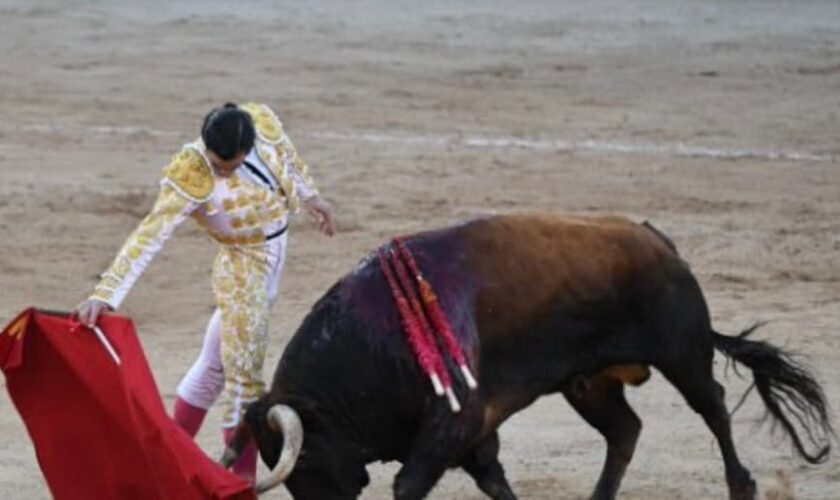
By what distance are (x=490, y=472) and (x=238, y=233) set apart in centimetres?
110

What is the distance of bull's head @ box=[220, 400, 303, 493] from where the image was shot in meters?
6.76

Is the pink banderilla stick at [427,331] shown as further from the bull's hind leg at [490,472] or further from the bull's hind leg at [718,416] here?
the bull's hind leg at [718,416]

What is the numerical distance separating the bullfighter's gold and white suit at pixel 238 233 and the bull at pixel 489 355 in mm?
366

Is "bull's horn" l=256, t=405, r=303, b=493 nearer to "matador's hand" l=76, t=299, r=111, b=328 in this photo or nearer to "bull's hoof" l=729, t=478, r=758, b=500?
"matador's hand" l=76, t=299, r=111, b=328

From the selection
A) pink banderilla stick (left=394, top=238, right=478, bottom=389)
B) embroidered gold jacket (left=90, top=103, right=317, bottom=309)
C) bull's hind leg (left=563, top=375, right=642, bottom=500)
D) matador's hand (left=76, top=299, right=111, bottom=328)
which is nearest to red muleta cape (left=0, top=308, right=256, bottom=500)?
matador's hand (left=76, top=299, right=111, bottom=328)

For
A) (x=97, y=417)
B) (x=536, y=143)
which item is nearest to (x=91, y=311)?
(x=97, y=417)

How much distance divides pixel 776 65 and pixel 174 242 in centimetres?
613

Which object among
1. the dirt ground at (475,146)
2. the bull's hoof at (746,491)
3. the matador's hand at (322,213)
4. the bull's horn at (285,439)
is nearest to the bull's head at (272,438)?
the bull's horn at (285,439)

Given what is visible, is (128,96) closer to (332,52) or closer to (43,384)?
(332,52)

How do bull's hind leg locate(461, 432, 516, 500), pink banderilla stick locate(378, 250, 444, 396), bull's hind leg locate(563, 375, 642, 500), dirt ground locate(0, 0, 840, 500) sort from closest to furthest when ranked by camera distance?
pink banderilla stick locate(378, 250, 444, 396) → bull's hind leg locate(461, 432, 516, 500) → bull's hind leg locate(563, 375, 642, 500) → dirt ground locate(0, 0, 840, 500)

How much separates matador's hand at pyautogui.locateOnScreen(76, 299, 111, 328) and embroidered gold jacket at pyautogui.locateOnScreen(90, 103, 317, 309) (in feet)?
0.06

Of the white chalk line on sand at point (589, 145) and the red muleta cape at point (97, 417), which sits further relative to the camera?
the white chalk line on sand at point (589, 145)

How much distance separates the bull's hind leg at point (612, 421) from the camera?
25.7 feet

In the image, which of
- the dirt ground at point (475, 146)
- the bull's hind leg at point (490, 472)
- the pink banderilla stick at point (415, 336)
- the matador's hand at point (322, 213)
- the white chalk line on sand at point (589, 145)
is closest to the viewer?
the pink banderilla stick at point (415, 336)
